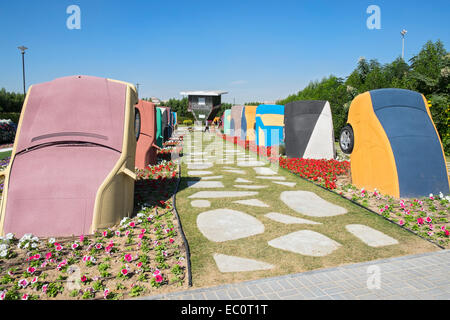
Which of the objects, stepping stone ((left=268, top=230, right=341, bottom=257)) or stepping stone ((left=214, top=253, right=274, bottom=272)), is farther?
stepping stone ((left=268, top=230, right=341, bottom=257))

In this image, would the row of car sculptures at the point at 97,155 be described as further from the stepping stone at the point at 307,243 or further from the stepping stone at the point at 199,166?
the stepping stone at the point at 199,166

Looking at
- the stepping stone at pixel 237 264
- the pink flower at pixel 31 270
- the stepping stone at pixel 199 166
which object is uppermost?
the stepping stone at pixel 199 166

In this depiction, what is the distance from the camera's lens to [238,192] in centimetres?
688

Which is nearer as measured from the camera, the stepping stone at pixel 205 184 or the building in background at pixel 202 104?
the stepping stone at pixel 205 184

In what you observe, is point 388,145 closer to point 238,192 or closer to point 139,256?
point 238,192

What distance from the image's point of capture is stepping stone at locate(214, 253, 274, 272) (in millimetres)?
3453

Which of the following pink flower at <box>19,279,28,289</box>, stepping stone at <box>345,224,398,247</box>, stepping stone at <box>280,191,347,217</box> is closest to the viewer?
pink flower at <box>19,279,28,289</box>

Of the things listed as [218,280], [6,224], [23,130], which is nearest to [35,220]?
[6,224]

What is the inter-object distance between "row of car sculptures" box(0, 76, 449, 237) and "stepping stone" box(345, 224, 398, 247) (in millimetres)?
2038

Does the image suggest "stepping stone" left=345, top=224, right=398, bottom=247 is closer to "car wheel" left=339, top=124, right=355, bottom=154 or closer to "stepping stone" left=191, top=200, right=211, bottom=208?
"stepping stone" left=191, top=200, right=211, bottom=208

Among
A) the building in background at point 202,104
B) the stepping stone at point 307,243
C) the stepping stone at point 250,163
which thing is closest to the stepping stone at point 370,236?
the stepping stone at point 307,243

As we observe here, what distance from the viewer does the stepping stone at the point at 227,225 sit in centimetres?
443

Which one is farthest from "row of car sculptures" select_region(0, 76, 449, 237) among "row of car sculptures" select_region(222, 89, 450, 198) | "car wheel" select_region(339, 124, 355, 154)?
"car wheel" select_region(339, 124, 355, 154)

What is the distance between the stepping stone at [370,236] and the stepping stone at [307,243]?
1.63 feet
